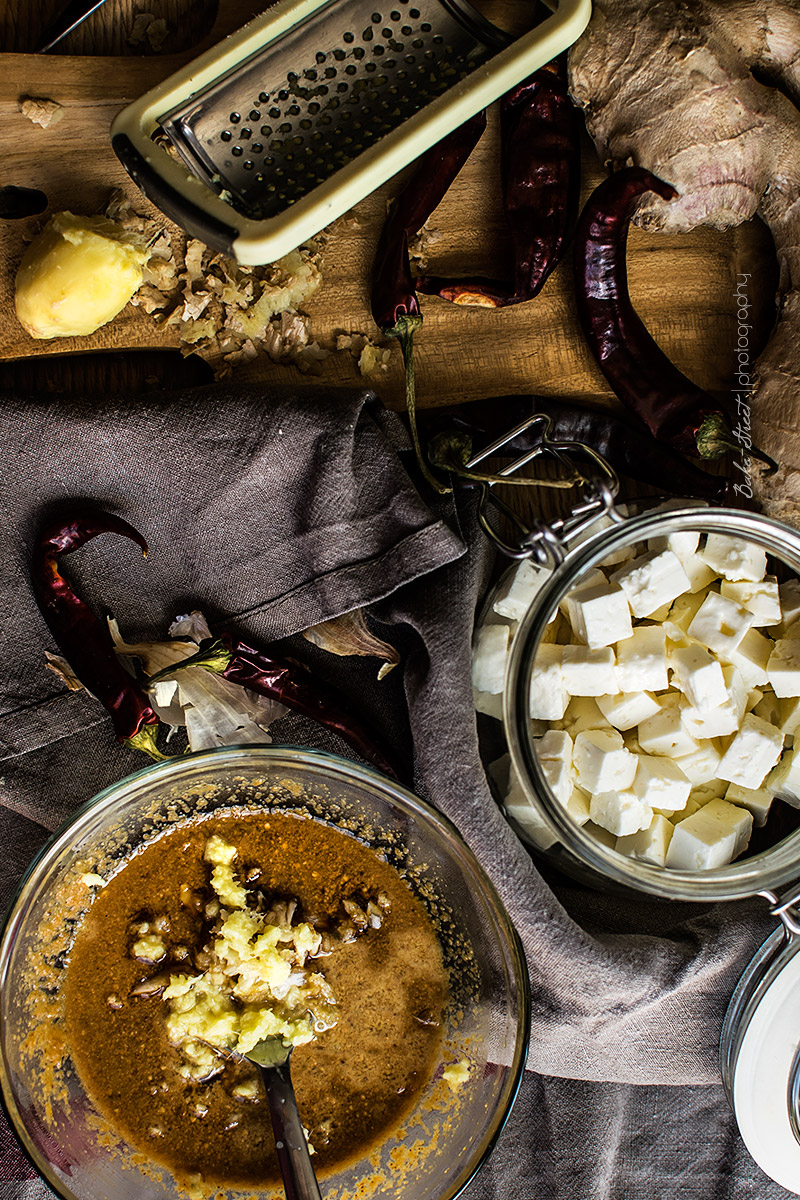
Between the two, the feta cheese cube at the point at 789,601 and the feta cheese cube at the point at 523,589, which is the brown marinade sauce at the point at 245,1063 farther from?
the feta cheese cube at the point at 789,601

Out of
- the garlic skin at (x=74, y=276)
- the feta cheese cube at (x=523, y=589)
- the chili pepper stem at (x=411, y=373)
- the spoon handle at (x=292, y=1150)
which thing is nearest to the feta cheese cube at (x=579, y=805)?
the feta cheese cube at (x=523, y=589)

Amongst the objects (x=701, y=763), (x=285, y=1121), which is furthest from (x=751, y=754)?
(x=285, y=1121)

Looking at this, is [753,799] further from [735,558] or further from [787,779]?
[735,558]

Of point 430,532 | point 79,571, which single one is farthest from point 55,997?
point 430,532

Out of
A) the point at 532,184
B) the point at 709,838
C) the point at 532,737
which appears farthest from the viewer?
Result: the point at 532,184

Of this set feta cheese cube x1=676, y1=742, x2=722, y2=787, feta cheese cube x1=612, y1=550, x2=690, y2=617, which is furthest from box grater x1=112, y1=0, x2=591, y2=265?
feta cheese cube x1=676, y1=742, x2=722, y2=787

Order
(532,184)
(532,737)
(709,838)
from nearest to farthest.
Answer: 1. (532,737)
2. (709,838)
3. (532,184)
